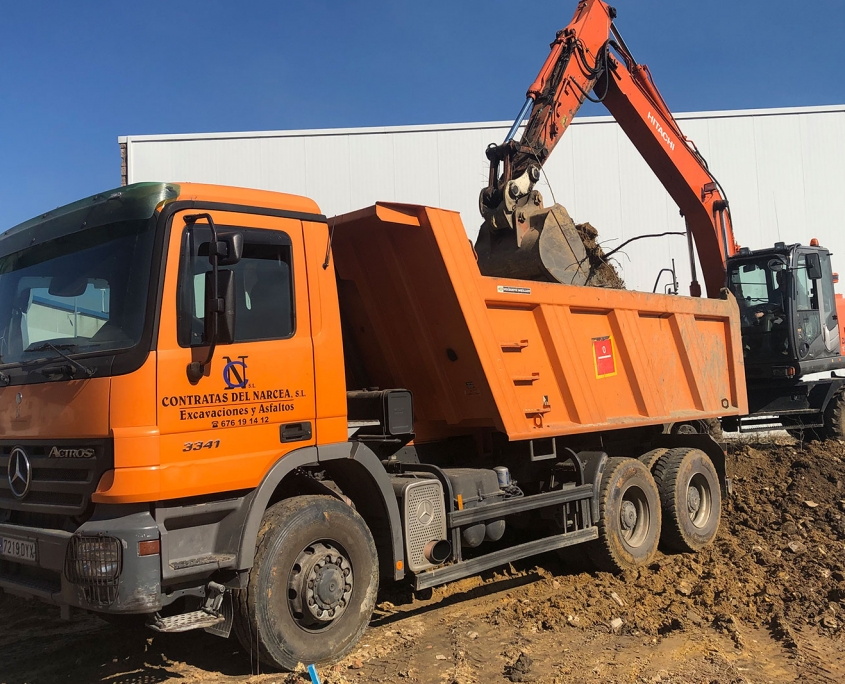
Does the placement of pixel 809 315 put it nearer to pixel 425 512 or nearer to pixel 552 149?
pixel 552 149

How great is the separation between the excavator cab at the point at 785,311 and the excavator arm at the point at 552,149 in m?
0.76

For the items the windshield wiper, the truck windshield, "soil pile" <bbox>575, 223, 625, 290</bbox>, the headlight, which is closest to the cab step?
the headlight

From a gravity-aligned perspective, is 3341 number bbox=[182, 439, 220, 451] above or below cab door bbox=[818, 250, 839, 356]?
below

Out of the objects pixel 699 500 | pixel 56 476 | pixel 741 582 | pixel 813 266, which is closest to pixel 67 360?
pixel 56 476

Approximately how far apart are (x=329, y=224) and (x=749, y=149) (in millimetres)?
15632

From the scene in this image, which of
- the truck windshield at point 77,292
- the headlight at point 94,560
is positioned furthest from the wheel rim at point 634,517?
the truck windshield at point 77,292

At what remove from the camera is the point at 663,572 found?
6285mm

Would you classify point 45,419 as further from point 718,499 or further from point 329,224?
point 718,499

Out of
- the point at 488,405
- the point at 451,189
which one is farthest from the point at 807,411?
the point at 451,189

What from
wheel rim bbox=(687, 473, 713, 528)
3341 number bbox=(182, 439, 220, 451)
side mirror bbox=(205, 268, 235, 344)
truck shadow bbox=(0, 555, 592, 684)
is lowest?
truck shadow bbox=(0, 555, 592, 684)

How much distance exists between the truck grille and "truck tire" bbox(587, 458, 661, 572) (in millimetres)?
4084

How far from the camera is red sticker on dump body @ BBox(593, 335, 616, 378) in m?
6.21

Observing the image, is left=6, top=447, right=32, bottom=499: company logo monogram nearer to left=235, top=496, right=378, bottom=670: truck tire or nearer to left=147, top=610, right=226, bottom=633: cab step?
left=147, top=610, right=226, bottom=633: cab step

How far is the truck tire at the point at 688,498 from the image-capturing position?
679cm
